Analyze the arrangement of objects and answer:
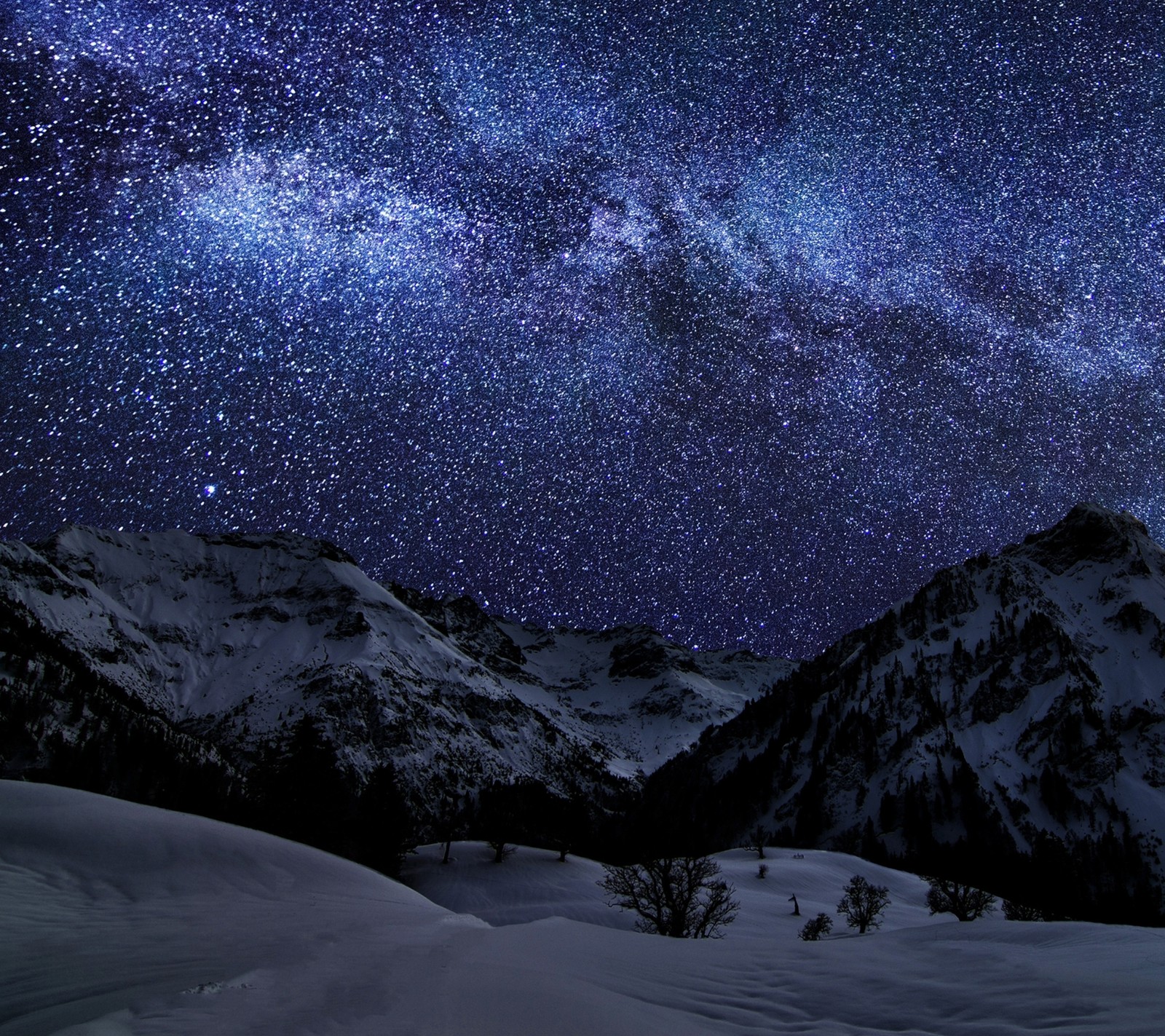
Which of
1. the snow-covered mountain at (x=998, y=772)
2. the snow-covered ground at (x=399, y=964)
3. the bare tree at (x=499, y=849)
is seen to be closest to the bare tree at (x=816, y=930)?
the bare tree at (x=499, y=849)

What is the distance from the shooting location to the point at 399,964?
1040 cm

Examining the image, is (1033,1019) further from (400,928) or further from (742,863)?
(742,863)

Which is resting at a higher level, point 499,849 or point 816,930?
point 816,930

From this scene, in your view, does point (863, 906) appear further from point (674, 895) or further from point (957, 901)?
point (674, 895)

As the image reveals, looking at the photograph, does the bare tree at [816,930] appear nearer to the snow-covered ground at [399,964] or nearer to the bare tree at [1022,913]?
the bare tree at [1022,913]

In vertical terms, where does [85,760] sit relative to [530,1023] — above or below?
below

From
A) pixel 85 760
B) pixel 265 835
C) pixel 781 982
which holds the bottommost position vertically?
pixel 85 760

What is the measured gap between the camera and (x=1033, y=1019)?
7.93m

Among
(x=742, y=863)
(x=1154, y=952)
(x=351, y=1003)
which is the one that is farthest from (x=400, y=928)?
(x=742, y=863)

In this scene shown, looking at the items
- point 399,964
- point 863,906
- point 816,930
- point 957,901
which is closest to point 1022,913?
point 957,901

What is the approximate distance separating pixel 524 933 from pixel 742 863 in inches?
3092

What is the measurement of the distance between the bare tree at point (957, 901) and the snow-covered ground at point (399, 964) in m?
34.8

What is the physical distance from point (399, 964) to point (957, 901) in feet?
160

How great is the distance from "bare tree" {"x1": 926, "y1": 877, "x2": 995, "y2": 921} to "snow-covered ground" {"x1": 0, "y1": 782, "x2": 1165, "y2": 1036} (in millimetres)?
34753
